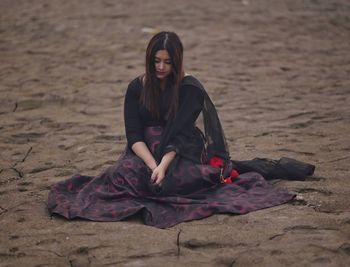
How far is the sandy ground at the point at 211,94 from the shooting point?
10.5 feet

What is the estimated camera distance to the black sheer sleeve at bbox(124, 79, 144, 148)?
3.98 m

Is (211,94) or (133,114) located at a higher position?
(133,114)

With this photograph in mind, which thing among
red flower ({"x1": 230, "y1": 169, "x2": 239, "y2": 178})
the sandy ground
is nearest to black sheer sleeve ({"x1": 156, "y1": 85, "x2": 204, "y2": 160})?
red flower ({"x1": 230, "y1": 169, "x2": 239, "y2": 178})

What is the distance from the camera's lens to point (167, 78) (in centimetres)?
398

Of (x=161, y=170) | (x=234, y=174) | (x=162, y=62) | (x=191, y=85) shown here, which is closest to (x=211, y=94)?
(x=234, y=174)

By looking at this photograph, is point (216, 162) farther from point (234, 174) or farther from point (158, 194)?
point (158, 194)

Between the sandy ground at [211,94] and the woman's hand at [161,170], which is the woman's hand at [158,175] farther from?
the sandy ground at [211,94]

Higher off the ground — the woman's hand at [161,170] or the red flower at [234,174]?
the woman's hand at [161,170]

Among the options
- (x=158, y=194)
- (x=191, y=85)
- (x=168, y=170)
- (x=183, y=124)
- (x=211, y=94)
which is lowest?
(x=211, y=94)

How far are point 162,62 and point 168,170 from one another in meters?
0.71

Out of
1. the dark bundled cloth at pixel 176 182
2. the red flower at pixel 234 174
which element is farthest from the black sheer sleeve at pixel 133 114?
the red flower at pixel 234 174

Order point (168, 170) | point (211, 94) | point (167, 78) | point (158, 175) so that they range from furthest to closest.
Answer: point (211, 94)
point (167, 78)
point (168, 170)
point (158, 175)

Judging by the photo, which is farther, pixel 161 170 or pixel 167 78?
pixel 167 78

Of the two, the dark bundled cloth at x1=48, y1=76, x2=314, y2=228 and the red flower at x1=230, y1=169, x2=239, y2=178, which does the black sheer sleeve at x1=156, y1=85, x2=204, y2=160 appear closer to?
the dark bundled cloth at x1=48, y1=76, x2=314, y2=228
